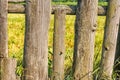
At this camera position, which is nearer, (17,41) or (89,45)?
(89,45)

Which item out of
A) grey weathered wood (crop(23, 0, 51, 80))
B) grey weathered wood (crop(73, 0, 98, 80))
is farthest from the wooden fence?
grey weathered wood (crop(73, 0, 98, 80))

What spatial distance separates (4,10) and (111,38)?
0.99m

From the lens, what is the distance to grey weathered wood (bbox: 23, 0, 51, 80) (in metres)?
3.14

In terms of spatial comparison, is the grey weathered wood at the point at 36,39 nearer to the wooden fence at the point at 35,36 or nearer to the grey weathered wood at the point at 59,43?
the wooden fence at the point at 35,36

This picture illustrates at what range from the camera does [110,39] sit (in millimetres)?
3395

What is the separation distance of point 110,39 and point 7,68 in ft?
3.15

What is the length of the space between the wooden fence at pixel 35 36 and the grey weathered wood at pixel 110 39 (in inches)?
3.7

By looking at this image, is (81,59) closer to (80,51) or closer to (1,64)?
(80,51)

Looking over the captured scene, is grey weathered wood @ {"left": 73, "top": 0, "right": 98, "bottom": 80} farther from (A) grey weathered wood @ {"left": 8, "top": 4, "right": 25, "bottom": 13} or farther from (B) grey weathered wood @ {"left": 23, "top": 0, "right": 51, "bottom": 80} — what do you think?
(A) grey weathered wood @ {"left": 8, "top": 4, "right": 25, "bottom": 13}

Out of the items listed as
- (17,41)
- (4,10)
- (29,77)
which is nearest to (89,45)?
(29,77)

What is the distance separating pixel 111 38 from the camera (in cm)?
339

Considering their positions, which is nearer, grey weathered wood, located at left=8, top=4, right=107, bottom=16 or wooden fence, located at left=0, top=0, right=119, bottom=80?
wooden fence, located at left=0, top=0, right=119, bottom=80

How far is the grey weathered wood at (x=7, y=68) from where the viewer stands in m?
3.17

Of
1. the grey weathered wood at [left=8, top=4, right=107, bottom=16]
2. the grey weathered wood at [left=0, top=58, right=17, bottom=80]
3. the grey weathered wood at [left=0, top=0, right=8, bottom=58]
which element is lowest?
the grey weathered wood at [left=0, top=58, right=17, bottom=80]
